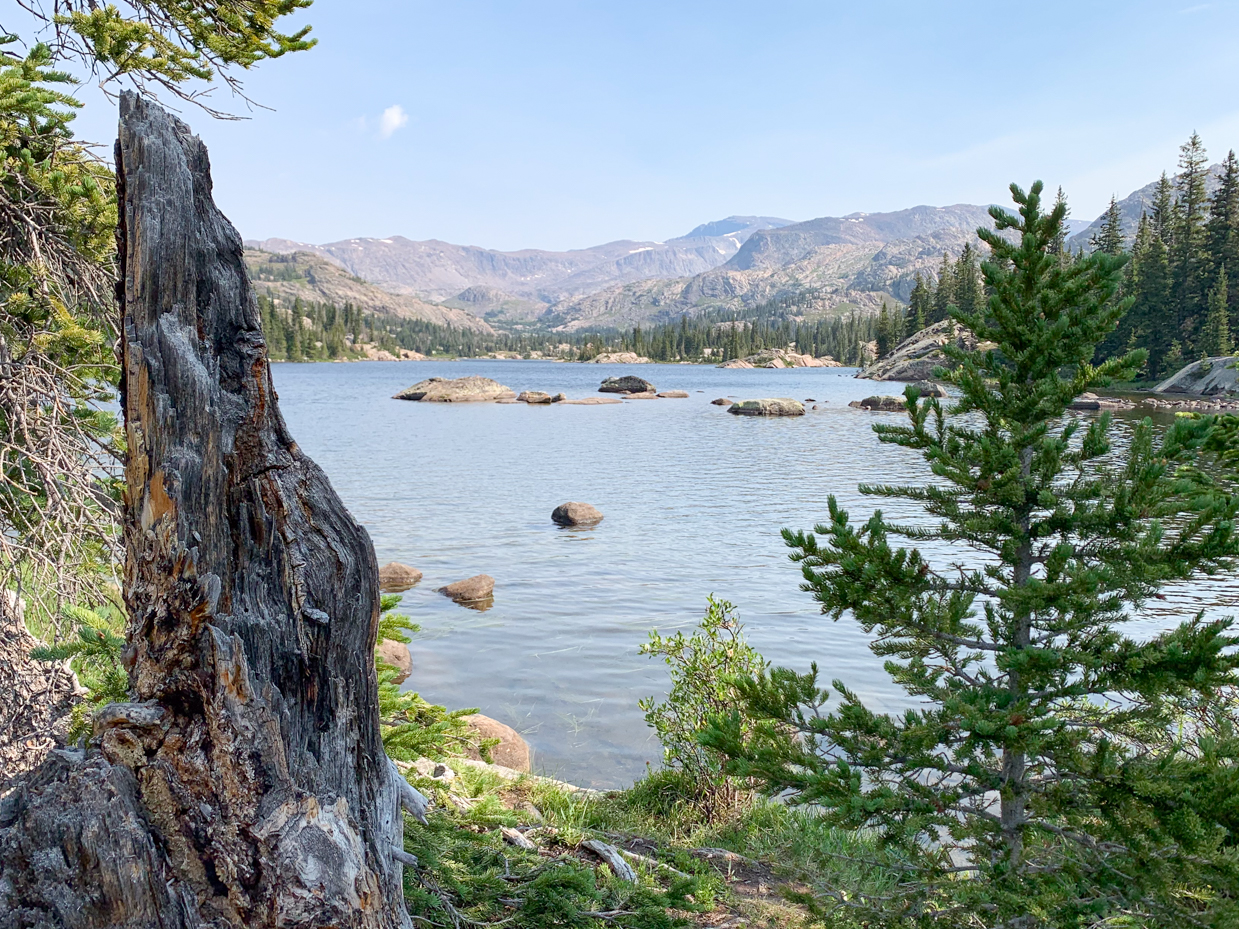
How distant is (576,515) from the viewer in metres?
23.0

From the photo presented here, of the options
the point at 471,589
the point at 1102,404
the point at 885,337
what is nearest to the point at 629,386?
the point at 1102,404

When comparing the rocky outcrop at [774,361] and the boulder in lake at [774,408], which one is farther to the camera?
the rocky outcrop at [774,361]

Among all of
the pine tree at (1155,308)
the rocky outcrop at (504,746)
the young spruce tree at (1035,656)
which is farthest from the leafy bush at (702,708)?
the pine tree at (1155,308)

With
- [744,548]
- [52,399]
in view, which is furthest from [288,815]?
[744,548]

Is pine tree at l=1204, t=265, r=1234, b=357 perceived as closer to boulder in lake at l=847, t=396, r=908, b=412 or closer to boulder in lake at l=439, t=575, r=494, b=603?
boulder in lake at l=847, t=396, r=908, b=412

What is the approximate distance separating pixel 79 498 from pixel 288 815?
455 cm

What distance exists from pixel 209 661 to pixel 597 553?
17.1 meters

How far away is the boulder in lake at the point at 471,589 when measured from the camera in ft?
52.6

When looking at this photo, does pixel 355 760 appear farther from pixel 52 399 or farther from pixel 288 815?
pixel 52 399

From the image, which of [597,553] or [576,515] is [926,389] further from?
[576,515]

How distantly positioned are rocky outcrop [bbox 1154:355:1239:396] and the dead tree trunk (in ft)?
183

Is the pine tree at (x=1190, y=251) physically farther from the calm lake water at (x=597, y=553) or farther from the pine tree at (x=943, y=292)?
the calm lake water at (x=597, y=553)

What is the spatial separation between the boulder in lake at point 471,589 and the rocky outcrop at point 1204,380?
48.3 meters

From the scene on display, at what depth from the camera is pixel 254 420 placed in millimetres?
3188
